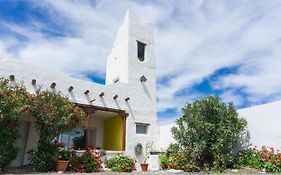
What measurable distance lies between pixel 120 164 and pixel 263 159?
6187mm

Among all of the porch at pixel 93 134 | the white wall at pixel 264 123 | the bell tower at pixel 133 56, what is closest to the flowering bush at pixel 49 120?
the porch at pixel 93 134

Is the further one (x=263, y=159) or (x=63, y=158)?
(x=63, y=158)

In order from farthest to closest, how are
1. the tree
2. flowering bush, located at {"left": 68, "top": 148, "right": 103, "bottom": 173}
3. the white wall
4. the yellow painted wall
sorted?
1. the yellow painted wall
2. the tree
3. flowering bush, located at {"left": 68, "top": 148, "right": 103, "bottom": 173}
4. the white wall

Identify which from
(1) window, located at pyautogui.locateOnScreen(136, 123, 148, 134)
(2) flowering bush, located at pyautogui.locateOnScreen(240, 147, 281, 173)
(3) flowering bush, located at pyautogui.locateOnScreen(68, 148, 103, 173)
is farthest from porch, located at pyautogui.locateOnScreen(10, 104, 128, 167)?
(2) flowering bush, located at pyautogui.locateOnScreen(240, 147, 281, 173)

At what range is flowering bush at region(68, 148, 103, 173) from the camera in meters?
11.2

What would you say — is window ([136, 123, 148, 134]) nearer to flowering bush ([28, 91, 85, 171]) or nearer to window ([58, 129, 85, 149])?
window ([58, 129, 85, 149])

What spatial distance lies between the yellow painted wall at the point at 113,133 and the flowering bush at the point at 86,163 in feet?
12.8

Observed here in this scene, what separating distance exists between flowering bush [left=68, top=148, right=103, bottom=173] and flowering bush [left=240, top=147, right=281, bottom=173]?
642 centimetres

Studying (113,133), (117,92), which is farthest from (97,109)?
(113,133)

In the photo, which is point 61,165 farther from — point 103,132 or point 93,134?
point 103,132

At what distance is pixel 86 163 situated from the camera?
11414 millimetres

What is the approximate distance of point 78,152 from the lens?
12312mm

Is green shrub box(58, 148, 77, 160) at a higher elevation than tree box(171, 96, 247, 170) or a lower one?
lower

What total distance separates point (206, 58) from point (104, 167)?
7.84m
